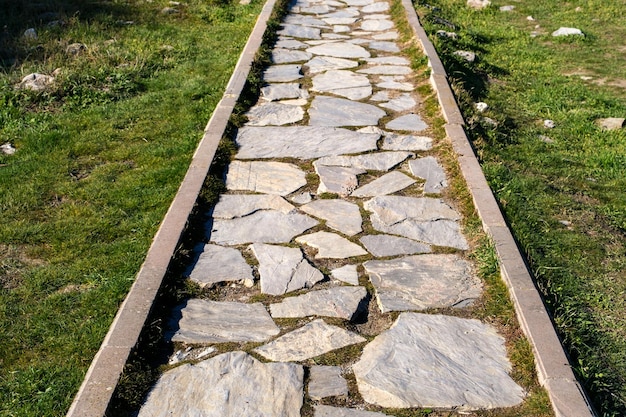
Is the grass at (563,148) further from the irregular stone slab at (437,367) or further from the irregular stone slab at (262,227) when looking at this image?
the irregular stone slab at (262,227)

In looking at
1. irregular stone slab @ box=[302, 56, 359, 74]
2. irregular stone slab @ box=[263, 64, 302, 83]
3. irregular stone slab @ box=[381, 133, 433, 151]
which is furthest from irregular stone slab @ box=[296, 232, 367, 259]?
irregular stone slab @ box=[302, 56, 359, 74]

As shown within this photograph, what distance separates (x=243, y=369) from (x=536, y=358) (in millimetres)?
1333

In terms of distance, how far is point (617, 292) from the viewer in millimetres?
4004

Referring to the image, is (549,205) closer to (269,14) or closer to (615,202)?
(615,202)

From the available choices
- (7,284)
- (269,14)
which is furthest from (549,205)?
(269,14)

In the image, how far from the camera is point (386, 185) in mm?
5148

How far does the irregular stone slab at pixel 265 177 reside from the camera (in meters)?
5.10

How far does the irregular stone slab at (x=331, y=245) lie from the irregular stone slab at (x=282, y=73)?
10.7 feet

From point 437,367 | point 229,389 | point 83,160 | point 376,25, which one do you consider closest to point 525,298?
point 437,367

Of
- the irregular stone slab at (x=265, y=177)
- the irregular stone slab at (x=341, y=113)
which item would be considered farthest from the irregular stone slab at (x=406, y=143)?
the irregular stone slab at (x=265, y=177)

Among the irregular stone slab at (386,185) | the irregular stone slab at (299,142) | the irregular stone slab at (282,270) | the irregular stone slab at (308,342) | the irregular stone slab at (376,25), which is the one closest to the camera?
the irregular stone slab at (308,342)

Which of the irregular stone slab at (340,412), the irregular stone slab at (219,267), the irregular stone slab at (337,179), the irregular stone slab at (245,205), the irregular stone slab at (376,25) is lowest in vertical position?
the irregular stone slab at (376,25)

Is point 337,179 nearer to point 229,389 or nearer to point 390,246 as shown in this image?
point 390,246

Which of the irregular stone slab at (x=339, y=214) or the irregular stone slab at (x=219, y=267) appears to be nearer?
the irregular stone slab at (x=219, y=267)
